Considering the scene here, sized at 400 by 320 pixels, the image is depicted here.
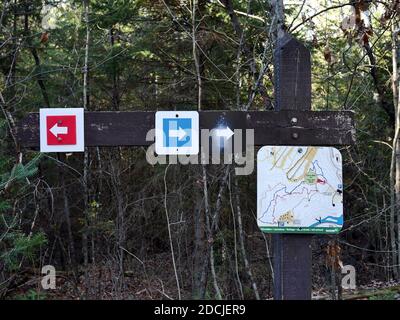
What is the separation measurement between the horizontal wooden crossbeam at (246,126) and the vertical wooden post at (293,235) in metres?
0.05

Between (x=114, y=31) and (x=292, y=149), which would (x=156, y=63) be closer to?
(x=114, y=31)

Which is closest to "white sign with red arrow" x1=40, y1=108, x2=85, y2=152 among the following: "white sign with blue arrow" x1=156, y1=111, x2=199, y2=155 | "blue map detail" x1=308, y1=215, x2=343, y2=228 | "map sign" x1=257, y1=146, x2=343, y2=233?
"white sign with blue arrow" x1=156, y1=111, x2=199, y2=155

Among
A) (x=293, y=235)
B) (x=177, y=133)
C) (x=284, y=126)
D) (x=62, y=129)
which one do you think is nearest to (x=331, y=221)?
(x=293, y=235)

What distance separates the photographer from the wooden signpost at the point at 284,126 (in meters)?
3.04

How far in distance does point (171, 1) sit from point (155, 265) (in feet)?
17.7

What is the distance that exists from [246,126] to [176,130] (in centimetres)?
42

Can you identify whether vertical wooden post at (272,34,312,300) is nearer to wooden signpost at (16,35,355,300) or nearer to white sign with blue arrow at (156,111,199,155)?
wooden signpost at (16,35,355,300)

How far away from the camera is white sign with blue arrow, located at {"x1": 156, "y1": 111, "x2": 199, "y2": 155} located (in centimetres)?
309

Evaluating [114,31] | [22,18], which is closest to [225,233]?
[114,31]

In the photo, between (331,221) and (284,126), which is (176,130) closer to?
(284,126)

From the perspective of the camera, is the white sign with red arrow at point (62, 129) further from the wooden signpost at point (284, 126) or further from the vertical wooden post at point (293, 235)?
the vertical wooden post at point (293, 235)

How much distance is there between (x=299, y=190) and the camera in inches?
119

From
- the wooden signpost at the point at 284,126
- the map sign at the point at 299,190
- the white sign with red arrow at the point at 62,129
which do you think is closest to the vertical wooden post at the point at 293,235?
the wooden signpost at the point at 284,126
